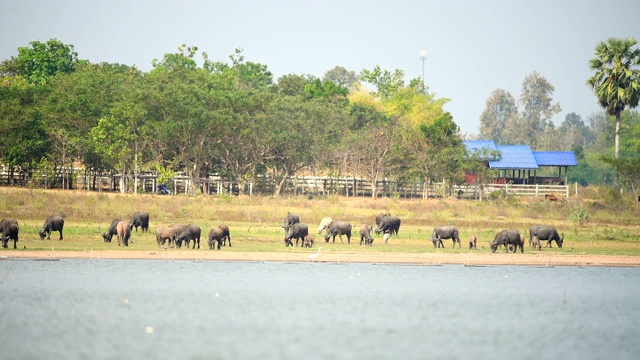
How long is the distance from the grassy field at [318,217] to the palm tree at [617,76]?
16.5m

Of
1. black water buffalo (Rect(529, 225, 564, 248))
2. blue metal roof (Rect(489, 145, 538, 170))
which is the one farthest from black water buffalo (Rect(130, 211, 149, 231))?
blue metal roof (Rect(489, 145, 538, 170))

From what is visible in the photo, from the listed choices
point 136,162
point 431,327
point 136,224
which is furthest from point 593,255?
point 136,162

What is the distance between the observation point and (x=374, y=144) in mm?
86375

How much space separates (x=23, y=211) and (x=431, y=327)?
109 feet

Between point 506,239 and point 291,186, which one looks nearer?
point 506,239

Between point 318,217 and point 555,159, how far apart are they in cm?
4290

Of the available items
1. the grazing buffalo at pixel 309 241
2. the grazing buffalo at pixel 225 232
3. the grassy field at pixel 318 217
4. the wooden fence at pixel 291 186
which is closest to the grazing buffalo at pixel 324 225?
the grassy field at pixel 318 217

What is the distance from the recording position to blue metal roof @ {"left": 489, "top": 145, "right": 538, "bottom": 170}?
303ft

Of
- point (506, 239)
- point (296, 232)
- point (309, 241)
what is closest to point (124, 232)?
point (296, 232)

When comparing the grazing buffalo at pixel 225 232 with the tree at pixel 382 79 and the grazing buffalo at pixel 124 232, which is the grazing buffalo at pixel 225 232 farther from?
the tree at pixel 382 79

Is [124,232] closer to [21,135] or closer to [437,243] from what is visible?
[437,243]

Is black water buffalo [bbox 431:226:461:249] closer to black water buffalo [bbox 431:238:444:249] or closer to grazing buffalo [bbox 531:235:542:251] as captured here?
black water buffalo [bbox 431:238:444:249]

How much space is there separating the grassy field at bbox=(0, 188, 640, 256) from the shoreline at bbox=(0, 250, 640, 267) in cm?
138

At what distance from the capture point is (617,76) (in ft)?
289
